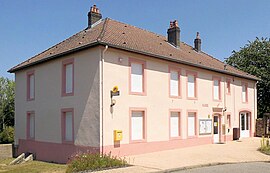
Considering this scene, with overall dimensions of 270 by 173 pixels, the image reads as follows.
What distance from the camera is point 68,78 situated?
59.0 feet

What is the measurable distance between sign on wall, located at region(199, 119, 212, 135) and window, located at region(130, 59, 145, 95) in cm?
616

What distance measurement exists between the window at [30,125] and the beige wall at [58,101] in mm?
470

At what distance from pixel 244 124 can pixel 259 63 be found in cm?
1238

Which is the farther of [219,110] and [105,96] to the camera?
[219,110]

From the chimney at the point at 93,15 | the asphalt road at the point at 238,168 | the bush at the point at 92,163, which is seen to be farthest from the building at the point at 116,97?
the asphalt road at the point at 238,168

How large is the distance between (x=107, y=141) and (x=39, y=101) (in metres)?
6.70

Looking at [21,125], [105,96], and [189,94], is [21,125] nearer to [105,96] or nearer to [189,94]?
[105,96]

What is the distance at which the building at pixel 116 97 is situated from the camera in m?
16.1

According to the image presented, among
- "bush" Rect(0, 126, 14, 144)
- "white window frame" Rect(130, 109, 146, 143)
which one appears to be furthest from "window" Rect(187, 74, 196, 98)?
"bush" Rect(0, 126, 14, 144)

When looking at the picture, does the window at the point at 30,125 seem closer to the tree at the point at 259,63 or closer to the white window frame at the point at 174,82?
the white window frame at the point at 174,82

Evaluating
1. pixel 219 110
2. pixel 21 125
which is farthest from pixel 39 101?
pixel 219 110

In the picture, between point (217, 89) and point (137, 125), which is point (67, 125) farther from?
point (217, 89)

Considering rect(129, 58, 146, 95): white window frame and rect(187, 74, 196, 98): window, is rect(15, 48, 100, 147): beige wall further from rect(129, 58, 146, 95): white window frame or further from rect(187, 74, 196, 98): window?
rect(187, 74, 196, 98): window

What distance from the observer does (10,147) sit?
2388cm
